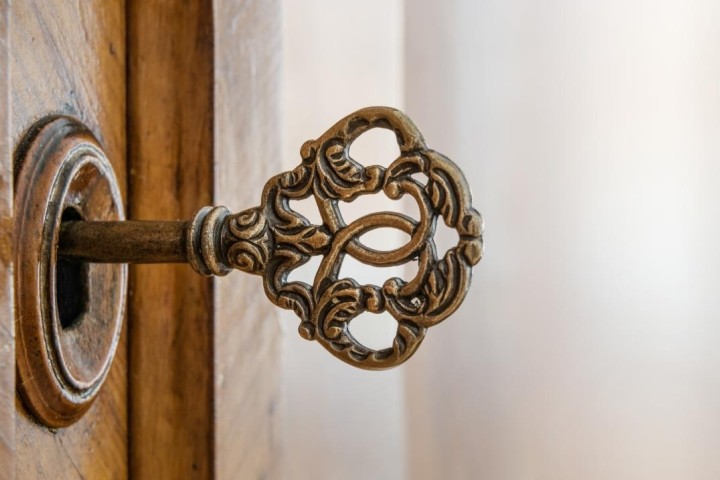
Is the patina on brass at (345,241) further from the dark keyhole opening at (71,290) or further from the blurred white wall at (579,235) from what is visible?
the blurred white wall at (579,235)

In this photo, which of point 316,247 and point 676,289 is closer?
point 316,247

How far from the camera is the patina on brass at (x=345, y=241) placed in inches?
11.4

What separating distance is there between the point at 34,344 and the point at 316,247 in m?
0.13

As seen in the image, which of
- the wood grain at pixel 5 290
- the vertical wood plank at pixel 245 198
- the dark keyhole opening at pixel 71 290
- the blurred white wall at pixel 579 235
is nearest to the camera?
the wood grain at pixel 5 290

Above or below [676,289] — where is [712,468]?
below

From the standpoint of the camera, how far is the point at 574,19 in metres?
0.75

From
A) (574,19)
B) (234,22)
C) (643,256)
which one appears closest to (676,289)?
(643,256)

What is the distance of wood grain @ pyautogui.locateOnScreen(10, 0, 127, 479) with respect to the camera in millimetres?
326

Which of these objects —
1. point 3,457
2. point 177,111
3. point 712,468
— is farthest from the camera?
point 712,468

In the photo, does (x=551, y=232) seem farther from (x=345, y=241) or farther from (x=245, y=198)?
(x=345, y=241)

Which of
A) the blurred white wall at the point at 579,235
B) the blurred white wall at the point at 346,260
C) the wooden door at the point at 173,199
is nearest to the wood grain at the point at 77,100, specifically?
the wooden door at the point at 173,199

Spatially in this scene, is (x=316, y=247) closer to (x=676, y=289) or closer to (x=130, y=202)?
(x=130, y=202)

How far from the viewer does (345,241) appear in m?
0.30

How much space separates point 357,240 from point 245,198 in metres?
Result: 0.23
